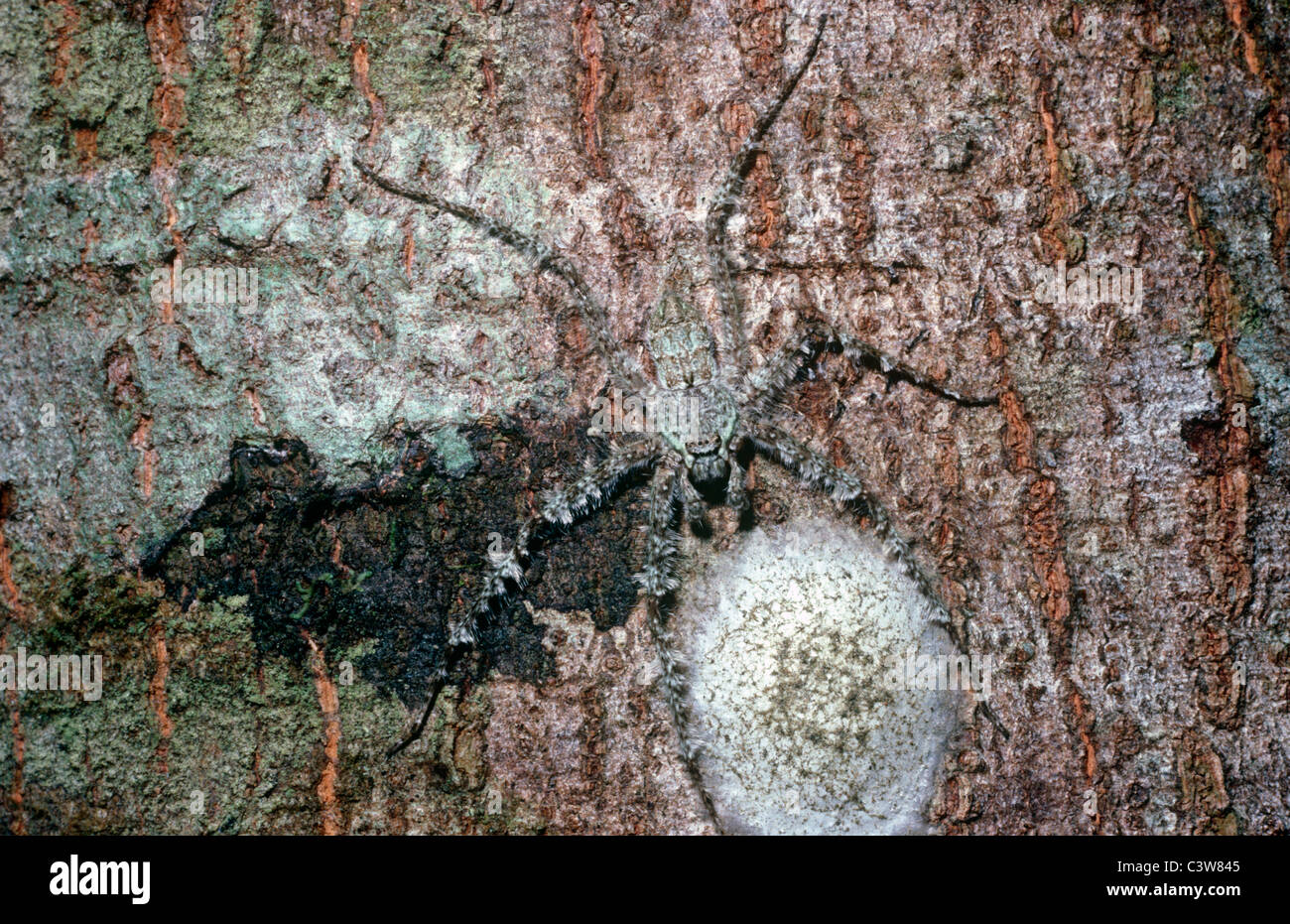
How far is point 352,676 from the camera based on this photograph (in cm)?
202

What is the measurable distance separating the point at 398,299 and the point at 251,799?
4.43ft

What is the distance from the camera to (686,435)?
7.14ft

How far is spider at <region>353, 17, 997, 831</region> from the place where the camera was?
6.58ft

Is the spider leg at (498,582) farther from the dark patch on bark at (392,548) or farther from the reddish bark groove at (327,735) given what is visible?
the reddish bark groove at (327,735)

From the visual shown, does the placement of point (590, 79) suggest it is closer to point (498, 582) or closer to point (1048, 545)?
point (498, 582)

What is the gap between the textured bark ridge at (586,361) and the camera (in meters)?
1.98

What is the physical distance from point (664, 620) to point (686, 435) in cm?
51

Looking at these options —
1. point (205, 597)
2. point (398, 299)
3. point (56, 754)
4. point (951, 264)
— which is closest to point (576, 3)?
point (398, 299)

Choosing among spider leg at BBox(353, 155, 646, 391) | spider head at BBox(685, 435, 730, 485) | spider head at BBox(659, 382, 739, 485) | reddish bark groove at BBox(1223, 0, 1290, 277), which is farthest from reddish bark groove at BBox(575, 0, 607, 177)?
reddish bark groove at BBox(1223, 0, 1290, 277)

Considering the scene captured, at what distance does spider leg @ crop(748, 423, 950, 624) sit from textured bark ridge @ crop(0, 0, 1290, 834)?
4cm

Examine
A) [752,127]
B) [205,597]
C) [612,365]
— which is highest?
[752,127]

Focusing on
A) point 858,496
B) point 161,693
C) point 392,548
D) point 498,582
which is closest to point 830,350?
point 858,496

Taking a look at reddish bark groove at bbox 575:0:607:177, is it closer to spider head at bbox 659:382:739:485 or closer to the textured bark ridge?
the textured bark ridge
